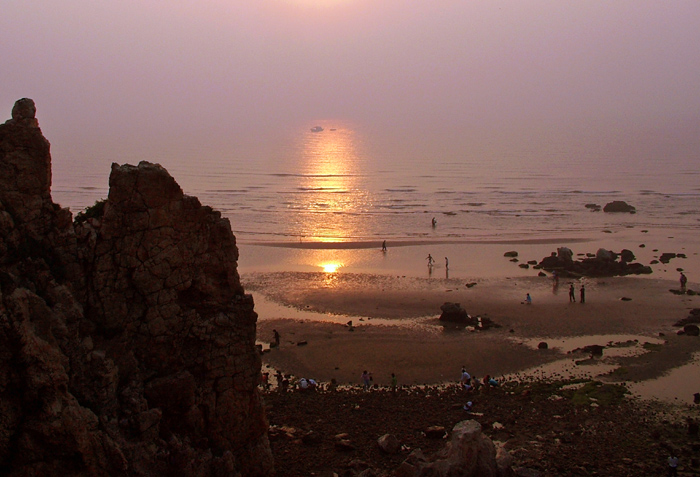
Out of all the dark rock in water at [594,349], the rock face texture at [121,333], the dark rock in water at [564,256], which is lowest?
the dark rock in water at [594,349]

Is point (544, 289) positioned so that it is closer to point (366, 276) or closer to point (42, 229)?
point (366, 276)

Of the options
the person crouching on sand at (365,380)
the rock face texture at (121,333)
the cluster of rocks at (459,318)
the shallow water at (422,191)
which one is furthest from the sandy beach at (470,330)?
the shallow water at (422,191)

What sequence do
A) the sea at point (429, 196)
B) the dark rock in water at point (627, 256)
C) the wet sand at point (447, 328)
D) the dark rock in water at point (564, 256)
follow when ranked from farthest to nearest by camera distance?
1. the sea at point (429, 196)
2. the dark rock in water at point (627, 256)
3. the dark rock in water at point (564, 256)
4. the wet sand at point (447, 328)

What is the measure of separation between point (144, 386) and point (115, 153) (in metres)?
152

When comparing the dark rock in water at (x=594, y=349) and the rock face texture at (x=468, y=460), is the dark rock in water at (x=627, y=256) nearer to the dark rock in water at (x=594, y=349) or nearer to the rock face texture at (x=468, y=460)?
the dark rock in water at (x=594, y=349)

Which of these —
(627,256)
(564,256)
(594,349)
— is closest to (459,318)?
(594,349)

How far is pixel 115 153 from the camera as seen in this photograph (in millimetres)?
153750

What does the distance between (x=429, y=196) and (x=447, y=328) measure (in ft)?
187

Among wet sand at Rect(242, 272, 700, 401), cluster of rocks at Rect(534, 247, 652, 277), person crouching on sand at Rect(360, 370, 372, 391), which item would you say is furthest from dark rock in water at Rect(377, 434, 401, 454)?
cluster of rocks at Rect(534, 247, 652, 277)

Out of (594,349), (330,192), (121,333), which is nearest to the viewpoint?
(121,333)

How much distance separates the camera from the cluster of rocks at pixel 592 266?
42.6 metres

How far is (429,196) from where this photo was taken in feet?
289

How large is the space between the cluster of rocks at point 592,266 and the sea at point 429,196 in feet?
8.00

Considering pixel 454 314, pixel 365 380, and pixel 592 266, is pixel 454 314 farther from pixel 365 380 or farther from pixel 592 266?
pixel 592 266
